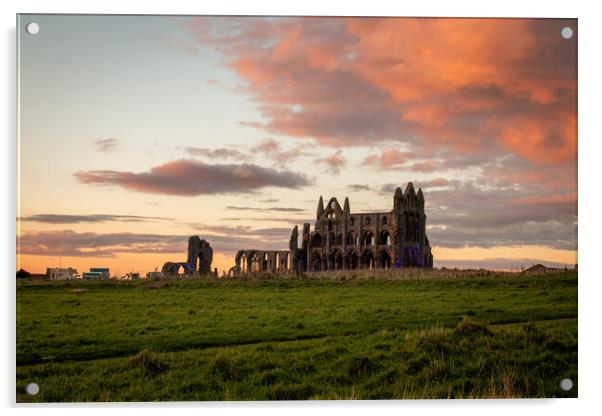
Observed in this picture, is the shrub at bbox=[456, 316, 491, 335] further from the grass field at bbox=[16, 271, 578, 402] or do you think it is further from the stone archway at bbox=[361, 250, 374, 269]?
the stone archway at bbox=[361, 250, 374, 269]

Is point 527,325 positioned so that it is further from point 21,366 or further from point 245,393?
point 21,366

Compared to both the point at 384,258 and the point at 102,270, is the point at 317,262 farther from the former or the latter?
the point at 102,270

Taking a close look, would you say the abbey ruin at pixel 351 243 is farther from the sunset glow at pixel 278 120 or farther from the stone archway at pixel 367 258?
the sunset glow at pixel 278 120

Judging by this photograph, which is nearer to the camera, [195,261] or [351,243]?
[195,261]

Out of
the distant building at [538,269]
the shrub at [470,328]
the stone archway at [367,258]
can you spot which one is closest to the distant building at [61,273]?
the shrub at [470,328]

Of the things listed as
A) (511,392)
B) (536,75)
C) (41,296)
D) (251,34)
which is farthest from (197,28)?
(511,392)

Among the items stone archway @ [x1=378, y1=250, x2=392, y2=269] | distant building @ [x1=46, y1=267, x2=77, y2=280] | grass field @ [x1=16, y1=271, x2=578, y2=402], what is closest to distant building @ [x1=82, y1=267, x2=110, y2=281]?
grass field @ [x1=16, y1=271, x2=578, y2=402]

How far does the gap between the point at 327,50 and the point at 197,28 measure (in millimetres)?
2910

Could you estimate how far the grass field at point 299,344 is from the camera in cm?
1462

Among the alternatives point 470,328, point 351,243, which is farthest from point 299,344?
point 351,243

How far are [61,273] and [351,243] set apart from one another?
28.3m

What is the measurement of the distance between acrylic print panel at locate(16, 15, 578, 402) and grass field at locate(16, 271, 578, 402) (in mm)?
49

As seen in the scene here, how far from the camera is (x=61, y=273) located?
51.7 feet

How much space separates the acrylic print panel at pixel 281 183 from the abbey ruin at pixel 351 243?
1.99 meters
